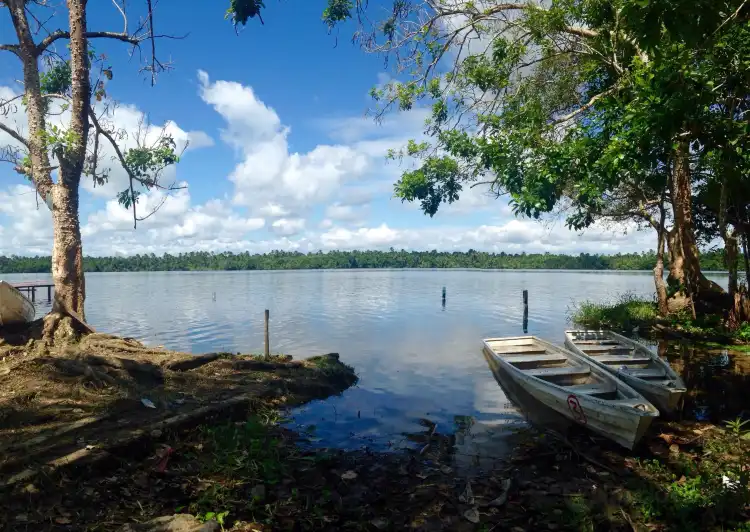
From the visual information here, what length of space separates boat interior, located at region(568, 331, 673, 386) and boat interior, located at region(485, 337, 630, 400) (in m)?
0.98

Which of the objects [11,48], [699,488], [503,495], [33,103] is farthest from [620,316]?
[11,48]

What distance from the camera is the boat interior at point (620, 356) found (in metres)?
11.6

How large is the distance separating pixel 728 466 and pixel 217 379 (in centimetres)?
1018

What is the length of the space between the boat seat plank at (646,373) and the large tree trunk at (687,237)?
11.4 m

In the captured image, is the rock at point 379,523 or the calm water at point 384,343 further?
the calm water at point 384,343

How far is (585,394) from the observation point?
9203 millimetres

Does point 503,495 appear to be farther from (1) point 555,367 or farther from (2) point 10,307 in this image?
(2) point 10,307

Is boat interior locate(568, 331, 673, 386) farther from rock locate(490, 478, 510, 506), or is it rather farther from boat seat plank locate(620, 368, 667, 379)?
rock locate(490, 478, 510, 506)

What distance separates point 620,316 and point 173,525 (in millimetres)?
25680

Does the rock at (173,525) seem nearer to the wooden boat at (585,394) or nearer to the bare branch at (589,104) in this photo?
the wooden boat at (585,394)

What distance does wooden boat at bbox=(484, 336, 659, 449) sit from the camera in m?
8.13

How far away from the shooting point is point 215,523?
16.6 ft

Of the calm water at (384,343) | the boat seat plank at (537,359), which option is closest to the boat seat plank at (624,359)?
the boat seat plank at (537,359)

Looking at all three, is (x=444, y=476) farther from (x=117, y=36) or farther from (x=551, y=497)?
(x=117, y=36)
